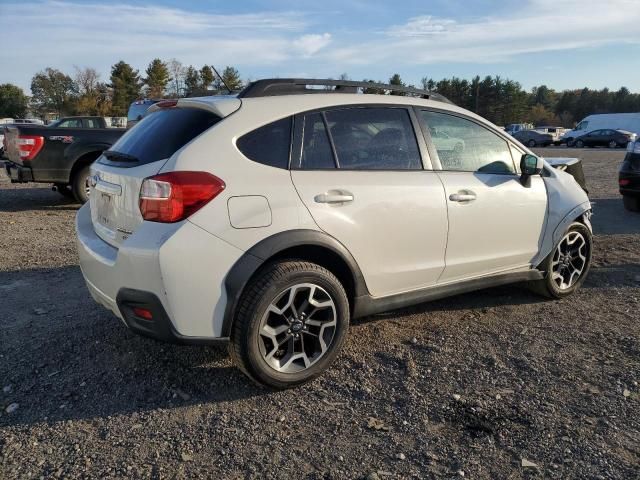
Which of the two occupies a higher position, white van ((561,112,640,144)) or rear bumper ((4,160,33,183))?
rear bumper ((4,160,33,183))

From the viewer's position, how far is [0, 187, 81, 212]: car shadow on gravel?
9547mm

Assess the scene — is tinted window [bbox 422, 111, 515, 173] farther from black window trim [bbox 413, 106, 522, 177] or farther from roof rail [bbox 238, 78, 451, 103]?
roof rail [bbox 238, 78, 451, 103]

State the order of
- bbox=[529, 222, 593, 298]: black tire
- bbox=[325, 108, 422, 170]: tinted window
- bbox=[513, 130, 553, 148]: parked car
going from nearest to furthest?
bbox=[325, 108, 422, 170]: tinted window < bbox=[529, 222, 593, 298]: black tire < bbox=[513, 130, 553, 148]: parked car

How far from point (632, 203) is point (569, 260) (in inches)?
214

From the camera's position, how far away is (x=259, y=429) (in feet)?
9.08

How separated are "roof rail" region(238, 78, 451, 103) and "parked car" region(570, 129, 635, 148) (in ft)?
127

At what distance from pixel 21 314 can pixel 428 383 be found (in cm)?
329

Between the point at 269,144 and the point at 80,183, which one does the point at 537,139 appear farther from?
the point at 269,144

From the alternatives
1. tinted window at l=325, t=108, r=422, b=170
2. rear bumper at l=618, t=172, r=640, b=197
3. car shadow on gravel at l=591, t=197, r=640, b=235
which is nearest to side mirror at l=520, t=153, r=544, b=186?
tinted window at l=325, t=108, r=422, b=170

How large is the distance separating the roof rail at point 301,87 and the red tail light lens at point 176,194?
28.3 inches

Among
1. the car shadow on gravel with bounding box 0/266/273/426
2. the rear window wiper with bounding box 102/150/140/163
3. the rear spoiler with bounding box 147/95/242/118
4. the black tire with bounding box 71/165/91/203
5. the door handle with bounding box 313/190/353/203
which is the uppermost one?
the rear spoiler with bounding box 147/95/242/118

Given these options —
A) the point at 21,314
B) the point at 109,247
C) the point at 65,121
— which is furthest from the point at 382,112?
the point at 65,121

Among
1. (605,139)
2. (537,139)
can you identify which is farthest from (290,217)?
(537,139)

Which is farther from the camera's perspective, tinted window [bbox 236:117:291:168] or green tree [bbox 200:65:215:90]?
green tree [bbox 200:65:215:90]
